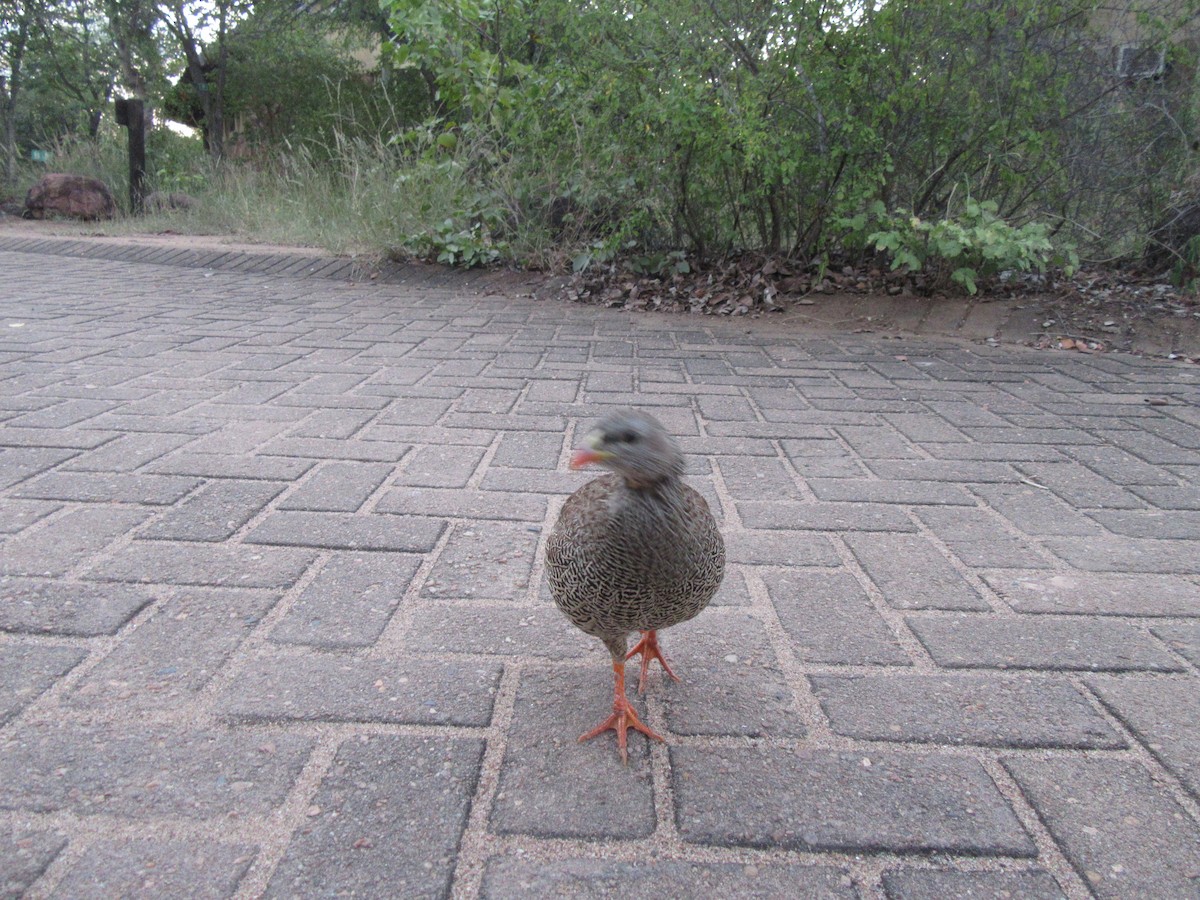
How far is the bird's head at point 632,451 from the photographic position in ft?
5.97

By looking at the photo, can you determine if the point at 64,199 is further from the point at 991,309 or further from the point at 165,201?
the point at 991,309

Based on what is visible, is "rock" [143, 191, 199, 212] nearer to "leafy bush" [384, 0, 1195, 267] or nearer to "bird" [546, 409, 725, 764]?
"leafy bush" [384, 0, 1195, 267]

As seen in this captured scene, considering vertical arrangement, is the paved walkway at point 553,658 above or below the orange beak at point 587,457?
below

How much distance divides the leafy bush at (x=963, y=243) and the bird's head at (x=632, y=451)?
4.69m

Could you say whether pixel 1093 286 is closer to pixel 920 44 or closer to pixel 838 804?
pixel 920 44

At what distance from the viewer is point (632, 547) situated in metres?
1.80

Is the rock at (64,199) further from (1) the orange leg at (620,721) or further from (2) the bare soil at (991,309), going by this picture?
(1) the orange leg at (620,721)

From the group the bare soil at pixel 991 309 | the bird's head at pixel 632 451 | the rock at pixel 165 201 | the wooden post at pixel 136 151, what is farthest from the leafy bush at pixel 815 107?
the wooden post at pixel 136 151

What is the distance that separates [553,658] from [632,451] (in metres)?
0.75

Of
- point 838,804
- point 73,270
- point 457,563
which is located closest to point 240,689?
point 457,563

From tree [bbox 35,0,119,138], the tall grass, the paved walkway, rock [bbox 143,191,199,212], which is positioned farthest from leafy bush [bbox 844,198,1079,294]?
tree [bbox 35,0,119,138]

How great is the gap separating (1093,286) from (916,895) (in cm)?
689

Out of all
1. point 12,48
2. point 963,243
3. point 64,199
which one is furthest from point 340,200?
point 12,48

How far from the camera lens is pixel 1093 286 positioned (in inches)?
272
